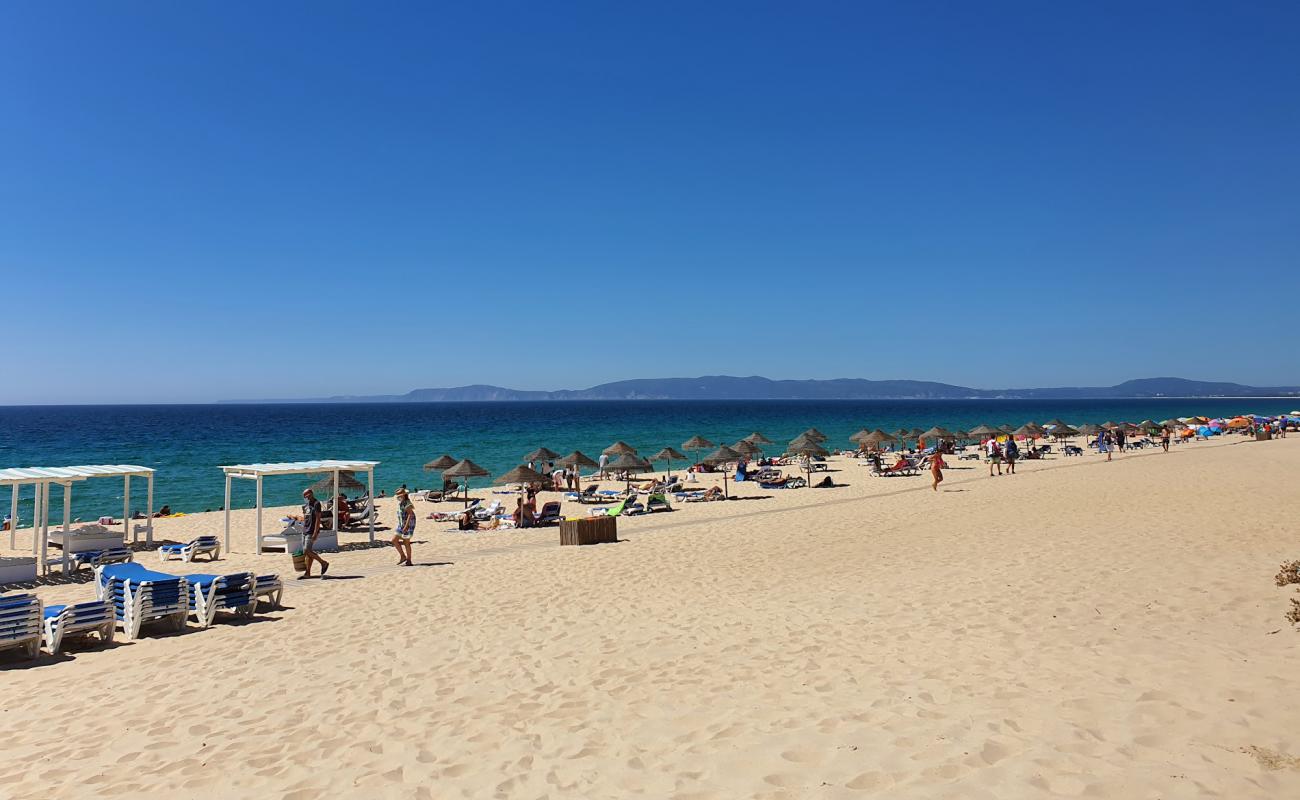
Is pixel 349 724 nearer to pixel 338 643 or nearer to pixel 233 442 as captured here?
pixel 338 643

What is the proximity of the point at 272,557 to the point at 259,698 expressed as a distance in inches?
371

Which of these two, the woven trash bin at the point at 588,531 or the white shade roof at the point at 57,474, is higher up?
the white shade roof at the point at 57,474

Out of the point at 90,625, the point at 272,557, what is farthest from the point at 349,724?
the point at 272,557

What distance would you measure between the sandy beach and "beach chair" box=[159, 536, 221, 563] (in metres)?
2.07

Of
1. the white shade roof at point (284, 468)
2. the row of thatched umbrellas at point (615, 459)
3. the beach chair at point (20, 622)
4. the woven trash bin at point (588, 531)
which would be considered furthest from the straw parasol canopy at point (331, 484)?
the beach chair at point (20, 622)

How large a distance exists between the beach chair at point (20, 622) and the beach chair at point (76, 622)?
0.15 m

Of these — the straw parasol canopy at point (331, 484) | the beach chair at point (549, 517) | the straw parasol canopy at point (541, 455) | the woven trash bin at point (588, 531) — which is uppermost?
the straw parasol canopy at point (541, 455)

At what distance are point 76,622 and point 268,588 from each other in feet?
6.51

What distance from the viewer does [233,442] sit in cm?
5603

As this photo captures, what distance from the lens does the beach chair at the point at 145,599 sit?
8.27 meters

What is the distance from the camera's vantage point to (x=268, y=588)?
9336 millimetres

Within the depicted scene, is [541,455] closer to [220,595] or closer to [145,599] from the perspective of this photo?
[220,595]

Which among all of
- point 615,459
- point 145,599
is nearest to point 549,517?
point 615,459

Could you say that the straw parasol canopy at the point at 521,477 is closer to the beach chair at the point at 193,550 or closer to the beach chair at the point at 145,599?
the beach chair at the point at 193,550
